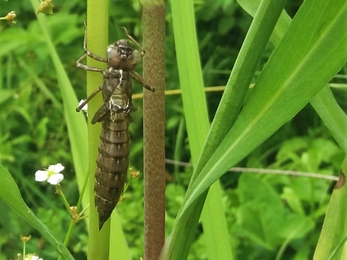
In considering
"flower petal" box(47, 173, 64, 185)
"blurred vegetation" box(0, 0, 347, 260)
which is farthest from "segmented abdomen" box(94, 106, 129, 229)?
"blurred vegetation" box(0, 0, 347, 260)

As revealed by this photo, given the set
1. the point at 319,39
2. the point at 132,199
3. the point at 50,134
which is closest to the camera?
the point at 319,39

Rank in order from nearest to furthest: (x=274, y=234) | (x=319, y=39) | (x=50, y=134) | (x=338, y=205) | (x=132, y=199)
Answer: (x=319, y=39) → (x=338, y=205) → (x=274, y=234) → (x=132, y=199) → (x=50, y=134)

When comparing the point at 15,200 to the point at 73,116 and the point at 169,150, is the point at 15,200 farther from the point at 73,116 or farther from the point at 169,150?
the point at 169,150

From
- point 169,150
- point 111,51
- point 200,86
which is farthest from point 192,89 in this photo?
point 169,150

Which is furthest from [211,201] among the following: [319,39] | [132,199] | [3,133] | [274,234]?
[3,133]

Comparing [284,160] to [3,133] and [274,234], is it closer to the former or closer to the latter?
[274,234]

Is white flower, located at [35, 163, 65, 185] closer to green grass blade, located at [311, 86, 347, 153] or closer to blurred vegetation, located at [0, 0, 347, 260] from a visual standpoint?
green grass blade, located at [311, 86, 347, 153]

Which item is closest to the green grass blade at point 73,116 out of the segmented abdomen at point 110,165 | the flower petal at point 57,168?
the flower petal at point 57,168
